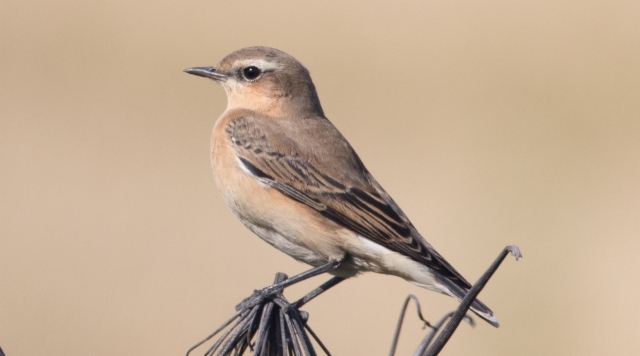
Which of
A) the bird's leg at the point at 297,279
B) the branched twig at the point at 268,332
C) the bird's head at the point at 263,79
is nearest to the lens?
the branched twig at the point at 268,332

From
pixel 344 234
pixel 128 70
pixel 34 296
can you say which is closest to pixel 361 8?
pixel 128 70

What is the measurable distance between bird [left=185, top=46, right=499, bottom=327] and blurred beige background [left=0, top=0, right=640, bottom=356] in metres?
3.29

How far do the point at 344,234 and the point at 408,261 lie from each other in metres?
0.36

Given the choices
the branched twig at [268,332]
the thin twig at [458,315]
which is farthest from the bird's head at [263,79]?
the thin twig at [458,315]

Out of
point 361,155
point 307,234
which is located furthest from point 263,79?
point 361,155

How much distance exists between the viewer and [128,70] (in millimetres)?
10820

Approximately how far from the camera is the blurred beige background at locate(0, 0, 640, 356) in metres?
8.10

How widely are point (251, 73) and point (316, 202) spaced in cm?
123

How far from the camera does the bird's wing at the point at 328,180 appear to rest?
14.5 feet

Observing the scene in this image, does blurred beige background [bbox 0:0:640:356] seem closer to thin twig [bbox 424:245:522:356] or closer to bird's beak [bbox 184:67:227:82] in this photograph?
bird's beak [bbox 184:67:227:82]

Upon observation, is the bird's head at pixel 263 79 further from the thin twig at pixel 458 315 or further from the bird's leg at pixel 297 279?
the thin twig at pixel 458 315

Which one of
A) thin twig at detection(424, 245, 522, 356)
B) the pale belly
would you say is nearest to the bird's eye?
the pale belly

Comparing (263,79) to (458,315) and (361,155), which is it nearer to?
(458,315)

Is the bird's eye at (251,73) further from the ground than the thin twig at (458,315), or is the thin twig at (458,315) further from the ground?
the bird's eye at (251,73)
